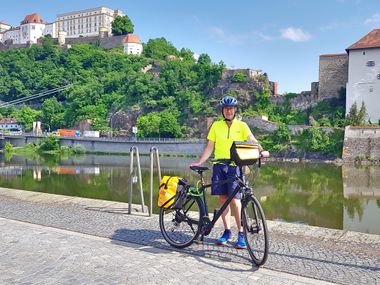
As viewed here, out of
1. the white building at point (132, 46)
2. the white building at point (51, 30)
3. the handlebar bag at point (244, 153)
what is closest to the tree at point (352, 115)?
the handlebar bag at point (244, 153)

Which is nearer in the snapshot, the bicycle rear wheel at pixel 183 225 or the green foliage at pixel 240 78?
the bicycle rear wheel at pixel 183 225

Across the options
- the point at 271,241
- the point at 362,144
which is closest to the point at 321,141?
the point at 362,144

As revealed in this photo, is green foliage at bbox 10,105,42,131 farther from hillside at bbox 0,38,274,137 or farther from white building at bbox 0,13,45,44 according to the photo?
white building at bbox 0,13,45,44

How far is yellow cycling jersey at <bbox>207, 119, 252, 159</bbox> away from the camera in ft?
18.8

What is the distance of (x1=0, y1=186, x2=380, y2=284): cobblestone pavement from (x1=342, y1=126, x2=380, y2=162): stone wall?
3579 cm

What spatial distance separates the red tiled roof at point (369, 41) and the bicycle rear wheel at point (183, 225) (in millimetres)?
43433

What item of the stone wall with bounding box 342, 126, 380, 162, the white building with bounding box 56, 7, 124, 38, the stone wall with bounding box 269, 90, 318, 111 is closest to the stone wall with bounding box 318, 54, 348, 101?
the stone wall with bounding box 269, 90, 318, 111

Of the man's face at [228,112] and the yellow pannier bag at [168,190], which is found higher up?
the man's face at [228,112]

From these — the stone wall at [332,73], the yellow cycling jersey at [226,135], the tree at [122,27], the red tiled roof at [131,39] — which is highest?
the tree at [122,27]

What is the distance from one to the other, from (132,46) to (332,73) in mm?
56123

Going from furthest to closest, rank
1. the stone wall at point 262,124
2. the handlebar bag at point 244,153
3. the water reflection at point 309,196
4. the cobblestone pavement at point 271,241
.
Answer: the stone wall at point 262,124 → the water reflection at point 309,196 → the handlebar bag at point 244,153 → the cobblestone pavement at point 271,241

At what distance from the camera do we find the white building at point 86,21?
11062 centimetres

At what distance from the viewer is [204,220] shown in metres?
5.66

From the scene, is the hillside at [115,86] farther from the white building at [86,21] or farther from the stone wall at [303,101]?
the white building at [86,21]
